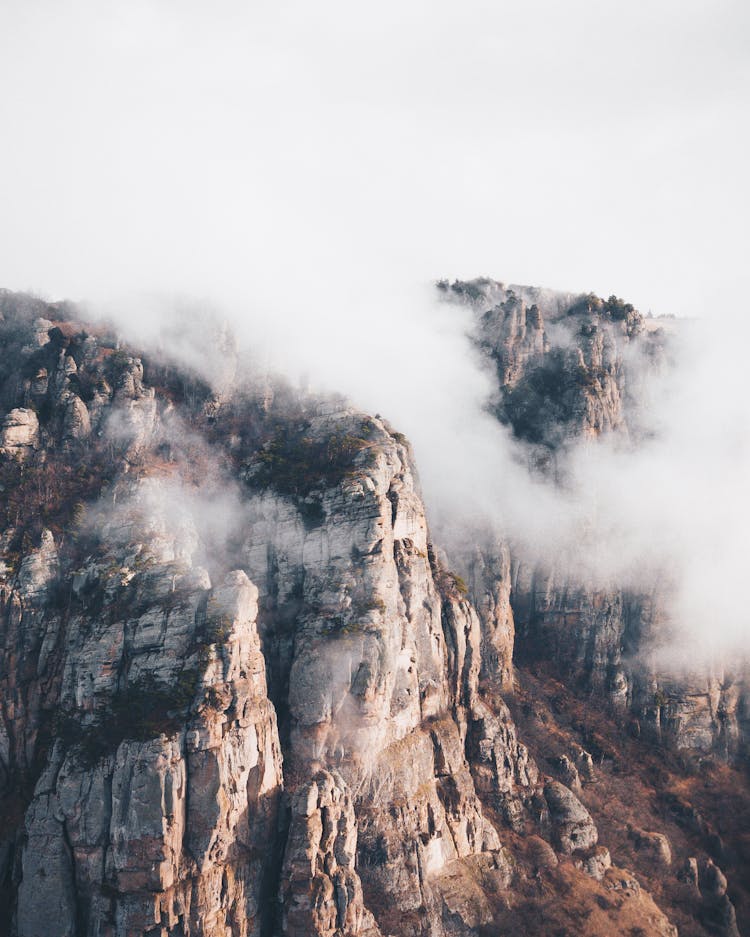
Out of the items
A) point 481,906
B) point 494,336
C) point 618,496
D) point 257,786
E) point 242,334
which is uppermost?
point 494,336

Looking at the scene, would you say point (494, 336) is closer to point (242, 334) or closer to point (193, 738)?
point (242, 334)

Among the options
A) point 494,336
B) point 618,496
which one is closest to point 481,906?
point 618,496

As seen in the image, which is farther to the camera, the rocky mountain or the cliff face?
the cliff face

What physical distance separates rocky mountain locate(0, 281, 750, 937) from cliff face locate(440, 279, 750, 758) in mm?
830

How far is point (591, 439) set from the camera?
494ft

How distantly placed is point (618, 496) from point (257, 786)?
85.3m

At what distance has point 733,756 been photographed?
132750 millimetres

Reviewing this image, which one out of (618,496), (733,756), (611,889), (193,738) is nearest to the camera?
(193,738)

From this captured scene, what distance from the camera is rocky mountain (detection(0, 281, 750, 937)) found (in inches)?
3479

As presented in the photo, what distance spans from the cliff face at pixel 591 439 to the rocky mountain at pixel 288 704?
830 millimetres

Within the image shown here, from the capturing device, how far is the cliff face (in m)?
135

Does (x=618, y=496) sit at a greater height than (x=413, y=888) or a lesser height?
greater

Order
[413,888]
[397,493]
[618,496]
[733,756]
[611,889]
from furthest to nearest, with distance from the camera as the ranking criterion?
[618,496] < [733,756] < [397,493] < [611,889] < [413,888]

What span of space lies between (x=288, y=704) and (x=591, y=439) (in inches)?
3071
